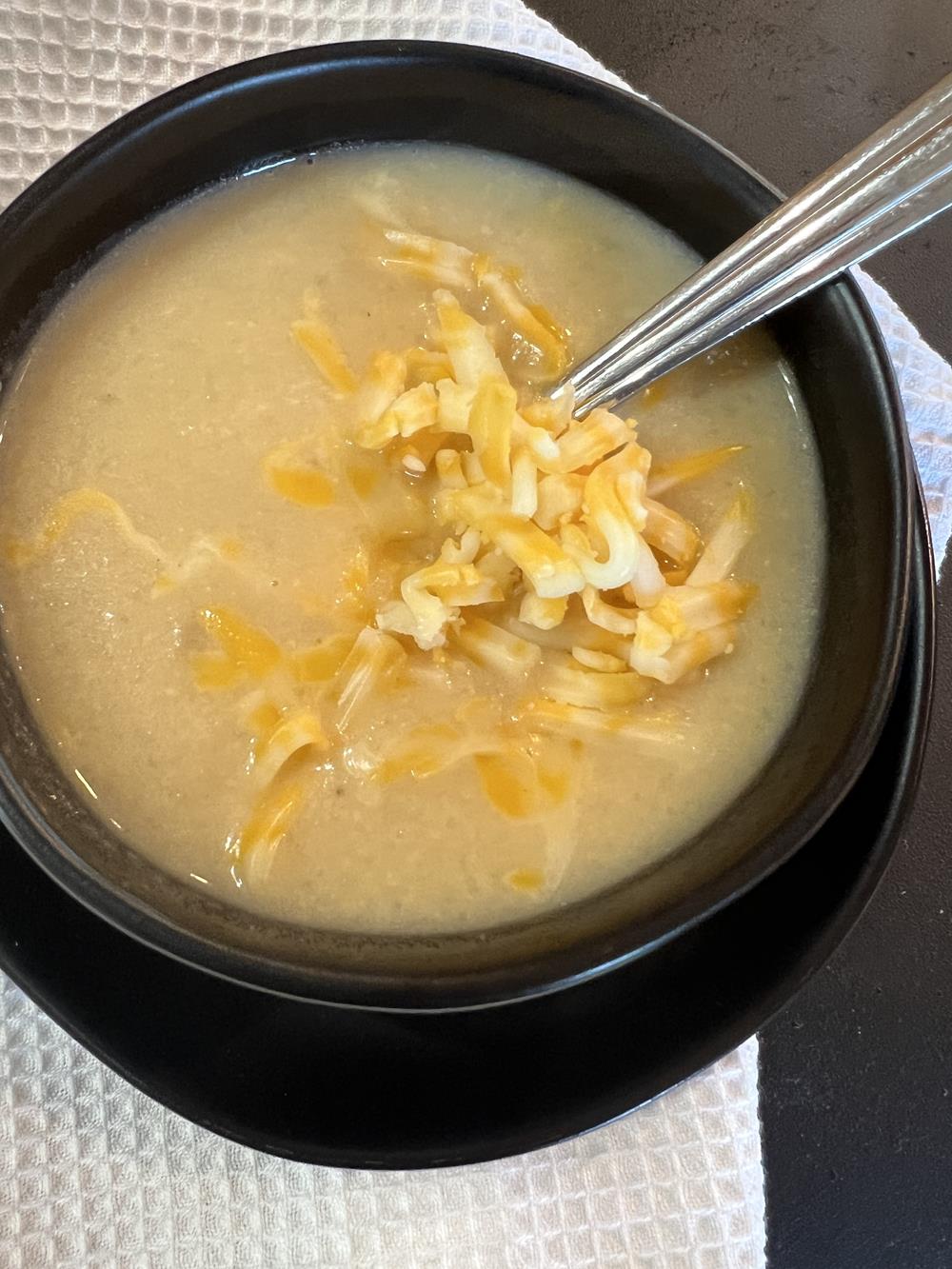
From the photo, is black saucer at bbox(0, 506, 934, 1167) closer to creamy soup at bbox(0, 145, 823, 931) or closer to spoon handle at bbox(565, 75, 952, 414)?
creamy soup at bbox(0, 145, 823, 931)

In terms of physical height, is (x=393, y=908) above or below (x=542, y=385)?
below

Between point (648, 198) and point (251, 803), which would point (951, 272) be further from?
point (251, 803)

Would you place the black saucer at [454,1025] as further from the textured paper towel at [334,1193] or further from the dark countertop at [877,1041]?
the dark countertop at [877,1041]

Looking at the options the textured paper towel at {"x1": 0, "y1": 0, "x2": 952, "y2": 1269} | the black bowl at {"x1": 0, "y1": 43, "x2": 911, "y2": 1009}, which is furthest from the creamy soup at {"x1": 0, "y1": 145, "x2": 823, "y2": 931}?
the textured paper towel at {"x1": 0, "y1": 0, "x2": 952, "y2": 1269}

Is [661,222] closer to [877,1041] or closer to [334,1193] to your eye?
[877,1041]

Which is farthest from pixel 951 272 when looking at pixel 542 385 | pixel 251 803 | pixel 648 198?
pixel 251 803

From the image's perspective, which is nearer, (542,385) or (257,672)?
(257,672)

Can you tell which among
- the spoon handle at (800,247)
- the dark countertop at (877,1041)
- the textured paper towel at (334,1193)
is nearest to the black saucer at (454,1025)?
the textured paper towel at (334,1193)

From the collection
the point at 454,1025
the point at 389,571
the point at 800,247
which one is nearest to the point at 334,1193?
the point at 454,1025
